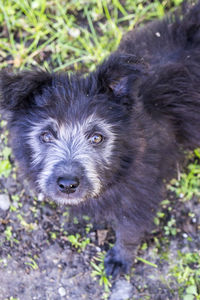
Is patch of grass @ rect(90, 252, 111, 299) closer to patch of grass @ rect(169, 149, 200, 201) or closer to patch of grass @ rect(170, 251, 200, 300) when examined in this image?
patch of grass @ rect(170, 251, 200, 300)

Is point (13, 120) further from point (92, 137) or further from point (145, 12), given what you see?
point (145, 12)

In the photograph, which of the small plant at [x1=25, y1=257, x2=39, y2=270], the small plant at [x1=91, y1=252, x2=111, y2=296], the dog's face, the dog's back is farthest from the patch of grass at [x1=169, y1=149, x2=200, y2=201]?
the small plant at [x1=25, y1=257, x2=39, y2=270]

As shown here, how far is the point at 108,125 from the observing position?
2.78m

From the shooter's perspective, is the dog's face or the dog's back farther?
the dog's back

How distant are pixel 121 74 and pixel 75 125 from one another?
1.82 feet

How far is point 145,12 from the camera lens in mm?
4785

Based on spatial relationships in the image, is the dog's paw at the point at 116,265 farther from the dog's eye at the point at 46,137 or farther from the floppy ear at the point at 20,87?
the floppy ear at the point at 20,87

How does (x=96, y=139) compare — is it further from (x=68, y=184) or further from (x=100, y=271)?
(x=100, y=271)

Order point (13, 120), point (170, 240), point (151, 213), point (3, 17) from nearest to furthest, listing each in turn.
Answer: point (13, 120), point (151, 213), point (170, 240), point (3, 17)

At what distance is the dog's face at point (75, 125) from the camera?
271 cm

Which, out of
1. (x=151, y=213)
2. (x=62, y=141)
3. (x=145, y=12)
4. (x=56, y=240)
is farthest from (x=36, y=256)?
(x=145, y=12)

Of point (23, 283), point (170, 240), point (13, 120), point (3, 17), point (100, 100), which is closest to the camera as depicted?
point (100, 100)

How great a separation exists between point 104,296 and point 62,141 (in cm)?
201

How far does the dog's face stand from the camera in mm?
2711
